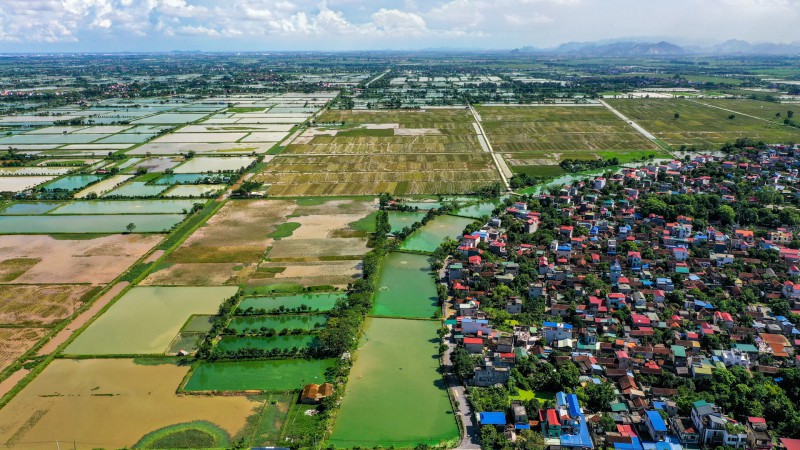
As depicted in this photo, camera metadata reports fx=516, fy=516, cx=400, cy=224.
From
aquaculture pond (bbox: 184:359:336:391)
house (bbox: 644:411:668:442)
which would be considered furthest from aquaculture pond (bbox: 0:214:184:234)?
house (bbox: 644:411:668:442)

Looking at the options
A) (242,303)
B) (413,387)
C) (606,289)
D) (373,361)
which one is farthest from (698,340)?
(242,303)

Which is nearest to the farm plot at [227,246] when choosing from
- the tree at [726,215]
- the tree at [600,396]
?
the tree at [600,396]

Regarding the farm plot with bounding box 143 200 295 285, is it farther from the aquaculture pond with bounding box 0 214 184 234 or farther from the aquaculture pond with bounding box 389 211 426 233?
the aquaculture pond with bounding box 389 211 426 233

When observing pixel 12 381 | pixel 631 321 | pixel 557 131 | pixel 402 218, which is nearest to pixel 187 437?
pixel 12 381

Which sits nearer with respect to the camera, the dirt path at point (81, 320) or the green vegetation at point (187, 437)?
the green vegetation at point (187, 437)

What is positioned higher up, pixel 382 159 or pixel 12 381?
pixel 382 159

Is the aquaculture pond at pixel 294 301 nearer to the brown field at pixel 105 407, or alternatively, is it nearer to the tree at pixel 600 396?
the brown field at pixel 105 407

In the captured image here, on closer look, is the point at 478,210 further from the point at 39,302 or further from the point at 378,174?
the point at 39,302
